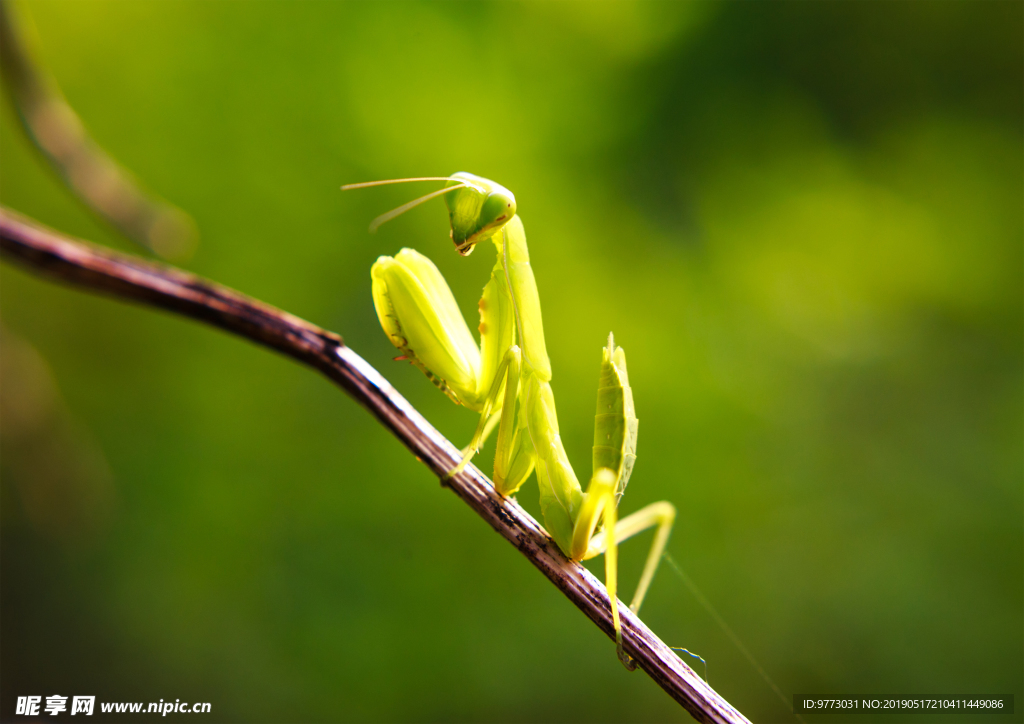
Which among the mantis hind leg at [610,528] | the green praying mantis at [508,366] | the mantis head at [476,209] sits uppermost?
the mantis head at [476,209]

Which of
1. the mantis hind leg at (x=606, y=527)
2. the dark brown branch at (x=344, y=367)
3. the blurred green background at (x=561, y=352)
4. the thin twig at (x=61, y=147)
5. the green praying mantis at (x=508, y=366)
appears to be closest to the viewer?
the dark brown branch at (x=344, y=367)

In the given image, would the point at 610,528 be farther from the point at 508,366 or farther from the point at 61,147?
the point at 61,147

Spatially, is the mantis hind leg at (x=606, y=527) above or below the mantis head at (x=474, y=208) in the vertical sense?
below

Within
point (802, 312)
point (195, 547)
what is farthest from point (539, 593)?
point (802, 312)

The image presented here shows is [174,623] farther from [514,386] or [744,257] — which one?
[744,257]

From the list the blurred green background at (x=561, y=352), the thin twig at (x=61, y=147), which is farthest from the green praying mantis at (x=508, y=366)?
the blurred green background at (x=561, y=352)

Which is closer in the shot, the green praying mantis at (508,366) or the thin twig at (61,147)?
the thin twig at (61,147)

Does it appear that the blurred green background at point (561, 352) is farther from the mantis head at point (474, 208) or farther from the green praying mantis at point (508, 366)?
the mantis head at point (474, 208)
